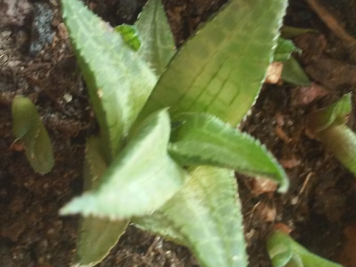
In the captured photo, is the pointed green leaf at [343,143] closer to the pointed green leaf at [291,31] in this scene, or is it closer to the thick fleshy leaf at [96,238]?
the pointed green leaf at [291,31]

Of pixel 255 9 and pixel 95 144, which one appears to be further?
pixel 95 144

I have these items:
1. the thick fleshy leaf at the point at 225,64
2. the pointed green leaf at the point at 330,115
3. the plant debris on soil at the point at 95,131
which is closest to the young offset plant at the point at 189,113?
the thick fleshy leaf at the point at 225,64

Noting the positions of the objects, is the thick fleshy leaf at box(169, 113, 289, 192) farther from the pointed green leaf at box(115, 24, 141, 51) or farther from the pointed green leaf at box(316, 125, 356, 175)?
the pointed green leaf at box(316, 125, 356, 175)

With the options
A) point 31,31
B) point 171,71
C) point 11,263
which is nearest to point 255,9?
point 171,71

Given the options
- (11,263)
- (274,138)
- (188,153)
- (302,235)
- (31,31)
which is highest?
(31,31)

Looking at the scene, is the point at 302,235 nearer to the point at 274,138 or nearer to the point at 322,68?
the point at 274,138
